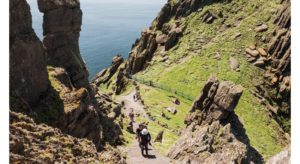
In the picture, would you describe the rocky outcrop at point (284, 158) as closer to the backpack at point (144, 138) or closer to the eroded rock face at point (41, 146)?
the backpack at point (144, 138)

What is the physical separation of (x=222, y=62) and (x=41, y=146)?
119702 millimetres

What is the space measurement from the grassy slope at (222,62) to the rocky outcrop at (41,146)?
2863 inches

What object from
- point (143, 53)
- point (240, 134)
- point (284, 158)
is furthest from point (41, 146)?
point (143, 53)

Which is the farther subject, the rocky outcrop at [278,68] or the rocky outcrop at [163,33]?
the rocky outcrop at [163,33]

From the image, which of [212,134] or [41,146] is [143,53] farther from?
[41,146]

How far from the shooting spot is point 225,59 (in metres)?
140

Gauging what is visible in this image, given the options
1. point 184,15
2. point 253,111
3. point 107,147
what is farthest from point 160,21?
point 107,147

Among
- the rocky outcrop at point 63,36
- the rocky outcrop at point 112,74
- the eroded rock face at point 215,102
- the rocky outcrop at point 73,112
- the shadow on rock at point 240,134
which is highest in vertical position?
the rocky outcrop at point 63,36

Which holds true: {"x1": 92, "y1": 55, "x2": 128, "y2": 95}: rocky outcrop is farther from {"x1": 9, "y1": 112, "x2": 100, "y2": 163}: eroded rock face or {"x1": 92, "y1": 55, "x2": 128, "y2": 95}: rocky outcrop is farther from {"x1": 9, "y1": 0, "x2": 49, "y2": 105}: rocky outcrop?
{"x1": 9, "y1": 112, "x2": 100, "y2": 163}: eroded rock face

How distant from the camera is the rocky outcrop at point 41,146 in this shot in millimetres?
20703

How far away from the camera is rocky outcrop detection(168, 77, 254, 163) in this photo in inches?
1946

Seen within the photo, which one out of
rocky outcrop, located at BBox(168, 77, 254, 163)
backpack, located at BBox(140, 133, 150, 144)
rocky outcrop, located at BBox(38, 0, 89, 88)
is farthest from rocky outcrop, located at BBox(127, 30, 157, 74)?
backpack, located at BBox(140, 133, 150, 144)

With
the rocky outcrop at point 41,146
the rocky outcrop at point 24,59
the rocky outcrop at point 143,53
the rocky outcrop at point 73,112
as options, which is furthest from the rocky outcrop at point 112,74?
the rocky outcrop at point 41,146

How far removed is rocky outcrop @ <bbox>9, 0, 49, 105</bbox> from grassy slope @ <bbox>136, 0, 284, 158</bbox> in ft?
222
